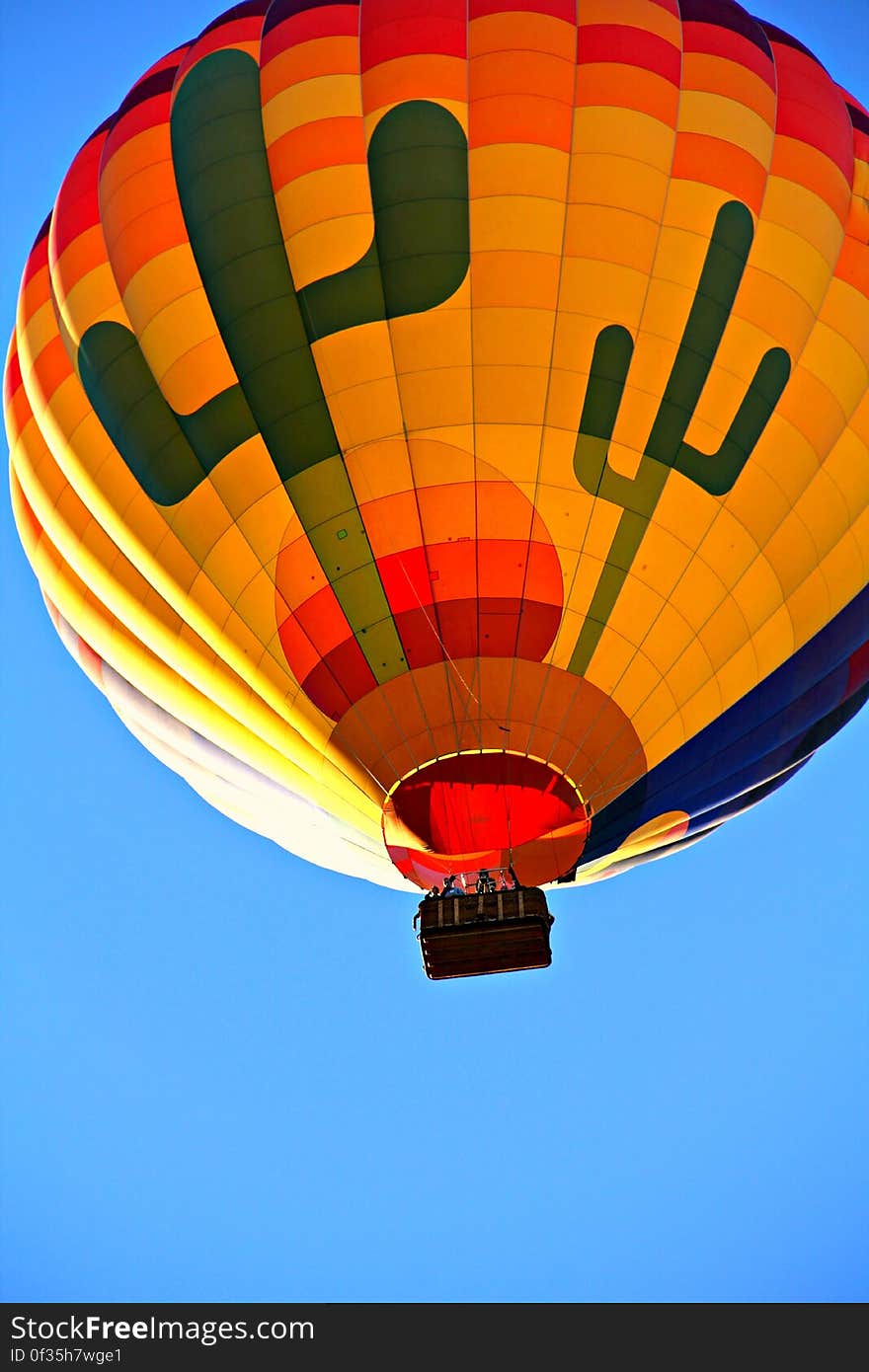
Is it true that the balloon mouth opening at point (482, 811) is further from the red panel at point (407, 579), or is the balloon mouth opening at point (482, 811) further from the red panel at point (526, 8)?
the red panel at point (526, 8)

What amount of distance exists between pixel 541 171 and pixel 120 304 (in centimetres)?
252

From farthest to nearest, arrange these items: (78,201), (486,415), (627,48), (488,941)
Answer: (78,201) → (627,48) → (486,415) → (488,941)

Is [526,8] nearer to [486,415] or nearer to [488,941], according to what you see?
[486,415]

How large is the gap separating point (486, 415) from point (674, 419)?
1.04m

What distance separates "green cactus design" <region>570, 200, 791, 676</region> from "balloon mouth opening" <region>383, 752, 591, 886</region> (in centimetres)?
67

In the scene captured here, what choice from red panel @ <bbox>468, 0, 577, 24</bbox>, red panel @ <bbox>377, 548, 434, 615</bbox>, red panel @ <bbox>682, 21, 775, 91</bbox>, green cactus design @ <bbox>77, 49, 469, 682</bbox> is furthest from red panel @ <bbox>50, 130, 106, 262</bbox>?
A: red panel @ <bbox>682, 21, 775, 91</bbox>

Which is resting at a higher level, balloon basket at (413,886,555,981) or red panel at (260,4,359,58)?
red panel at (260,4,359,58)

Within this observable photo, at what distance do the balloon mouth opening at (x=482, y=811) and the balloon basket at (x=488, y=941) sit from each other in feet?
1.57

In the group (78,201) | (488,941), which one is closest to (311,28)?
(78,201)

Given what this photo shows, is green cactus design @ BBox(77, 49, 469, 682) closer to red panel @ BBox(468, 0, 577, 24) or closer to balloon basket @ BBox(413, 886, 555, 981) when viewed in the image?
red panel @ BBox(468, 0, 577, 24)

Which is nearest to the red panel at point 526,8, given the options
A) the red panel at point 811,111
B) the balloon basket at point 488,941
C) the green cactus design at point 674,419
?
the red panel at point 811,111

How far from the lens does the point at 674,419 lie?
10766mm

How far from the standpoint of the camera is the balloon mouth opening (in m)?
10.7

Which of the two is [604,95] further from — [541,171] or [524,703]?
[524,703]
